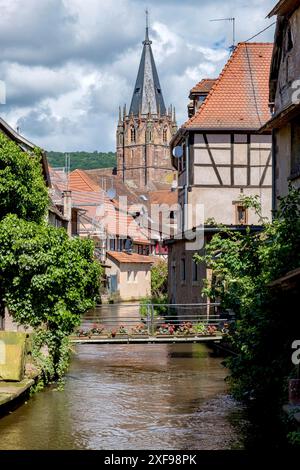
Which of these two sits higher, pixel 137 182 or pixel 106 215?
pixel 137 182

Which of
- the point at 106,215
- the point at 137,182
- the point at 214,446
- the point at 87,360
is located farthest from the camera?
the point at 137,182

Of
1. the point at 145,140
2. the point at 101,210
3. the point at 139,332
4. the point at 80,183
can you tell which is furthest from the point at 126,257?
the point at 145,140

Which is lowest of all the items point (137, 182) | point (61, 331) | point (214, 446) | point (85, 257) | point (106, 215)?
point (214, 446)

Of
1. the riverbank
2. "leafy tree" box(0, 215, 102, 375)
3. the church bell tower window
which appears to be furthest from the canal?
the church bell tower window

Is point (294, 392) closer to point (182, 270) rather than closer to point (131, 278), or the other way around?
point (182, 270)

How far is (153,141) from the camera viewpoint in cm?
14525

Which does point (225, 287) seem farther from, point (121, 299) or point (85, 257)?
point (121, 299)

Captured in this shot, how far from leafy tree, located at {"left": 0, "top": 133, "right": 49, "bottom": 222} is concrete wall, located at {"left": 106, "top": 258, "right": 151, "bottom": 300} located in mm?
42233

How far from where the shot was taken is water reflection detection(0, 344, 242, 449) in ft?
47.6

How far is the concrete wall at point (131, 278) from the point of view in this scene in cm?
6400

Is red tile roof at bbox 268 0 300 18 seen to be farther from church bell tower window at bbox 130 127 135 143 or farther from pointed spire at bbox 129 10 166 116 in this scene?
church bell tower window at bbox 130 127 135 143

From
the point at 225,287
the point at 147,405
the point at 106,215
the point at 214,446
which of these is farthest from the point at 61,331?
the point at 106,215

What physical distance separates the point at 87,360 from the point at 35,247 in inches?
317

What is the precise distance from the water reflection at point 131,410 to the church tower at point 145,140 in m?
115
